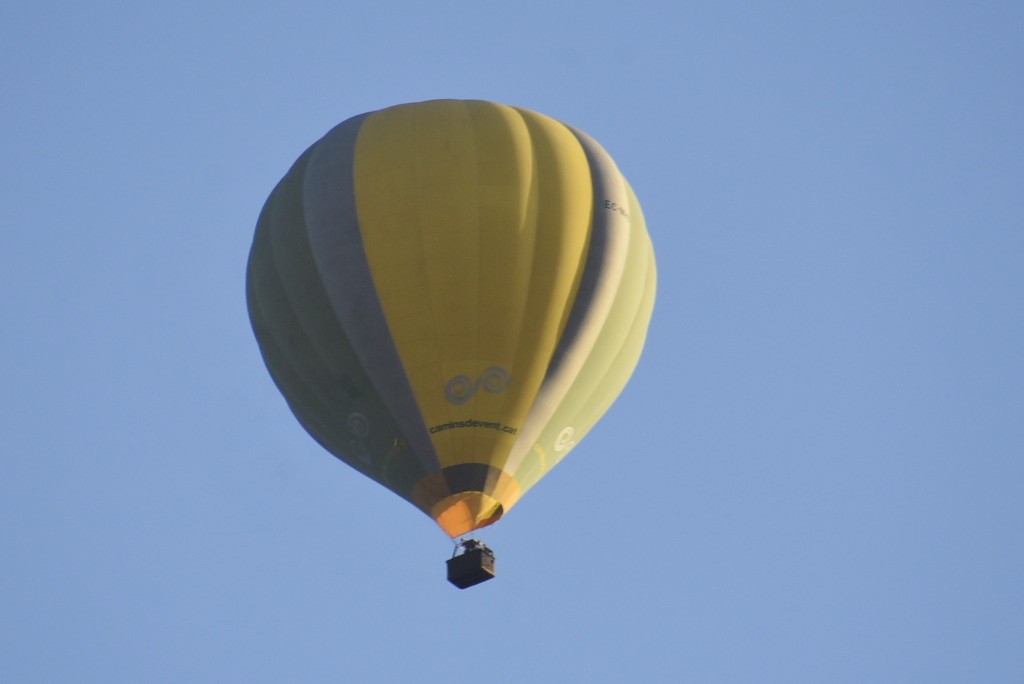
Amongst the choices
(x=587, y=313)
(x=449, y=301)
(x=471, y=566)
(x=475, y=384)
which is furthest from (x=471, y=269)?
(x=471, y=566)

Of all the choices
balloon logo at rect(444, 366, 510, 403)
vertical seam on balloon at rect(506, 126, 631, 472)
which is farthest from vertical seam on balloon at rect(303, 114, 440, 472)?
vertical seam on balloon at rect(506, 126, 631, 472)

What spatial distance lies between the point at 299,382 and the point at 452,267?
247 centimetres

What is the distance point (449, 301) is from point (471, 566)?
3.09 metres

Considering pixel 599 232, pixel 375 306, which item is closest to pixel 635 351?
pixel 599 232

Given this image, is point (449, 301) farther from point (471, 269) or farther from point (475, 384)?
point (475, 384)

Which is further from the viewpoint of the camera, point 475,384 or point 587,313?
point 587,313

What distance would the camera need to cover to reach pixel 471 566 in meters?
26.3

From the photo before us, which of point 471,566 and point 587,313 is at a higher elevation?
point 587,313

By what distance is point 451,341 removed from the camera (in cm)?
2627

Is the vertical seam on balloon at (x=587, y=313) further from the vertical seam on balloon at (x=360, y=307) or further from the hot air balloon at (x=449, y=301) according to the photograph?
the vertical seam on balloon at (x=360, y=307)

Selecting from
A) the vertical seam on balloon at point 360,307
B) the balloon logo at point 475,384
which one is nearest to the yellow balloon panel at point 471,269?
the balloon logo at point 475,384

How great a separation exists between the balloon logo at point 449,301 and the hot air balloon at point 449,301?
0.02 meters

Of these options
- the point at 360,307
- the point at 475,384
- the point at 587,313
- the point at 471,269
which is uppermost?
the point at 471,269

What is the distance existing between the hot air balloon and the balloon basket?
0.29m
